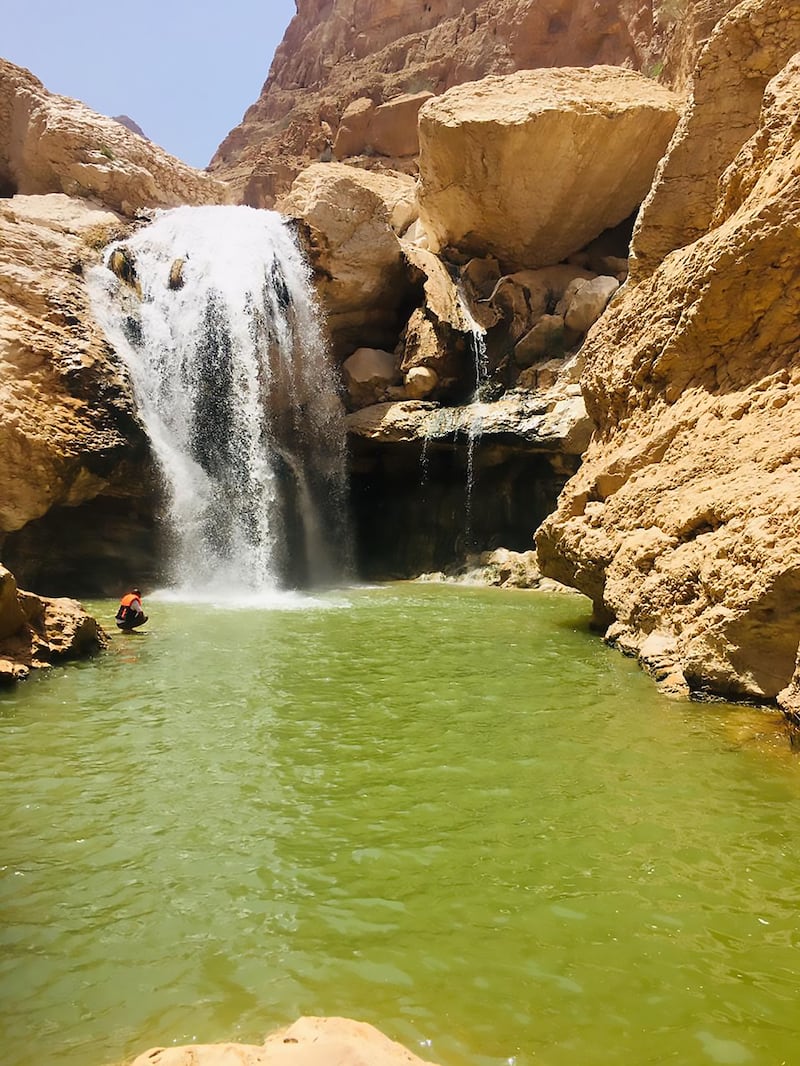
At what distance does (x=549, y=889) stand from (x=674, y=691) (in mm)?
3492

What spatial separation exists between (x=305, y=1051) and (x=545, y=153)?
19.0 meters

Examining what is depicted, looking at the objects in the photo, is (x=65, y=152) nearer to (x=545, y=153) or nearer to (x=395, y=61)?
(x=545, y=153)

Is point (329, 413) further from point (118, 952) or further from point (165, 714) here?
point (118, 952)

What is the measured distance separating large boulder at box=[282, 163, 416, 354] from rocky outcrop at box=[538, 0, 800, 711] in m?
10.1

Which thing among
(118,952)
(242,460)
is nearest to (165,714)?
(118,952)

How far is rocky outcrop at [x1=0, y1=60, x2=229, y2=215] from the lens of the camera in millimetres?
20562

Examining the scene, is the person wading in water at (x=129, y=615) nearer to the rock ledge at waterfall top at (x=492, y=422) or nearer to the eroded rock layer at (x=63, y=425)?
the eroded rock layer at (x=63, y=425)

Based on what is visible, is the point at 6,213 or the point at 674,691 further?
the point at 6,213

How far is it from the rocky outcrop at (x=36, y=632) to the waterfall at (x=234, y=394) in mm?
7005

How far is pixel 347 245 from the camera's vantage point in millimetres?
18516

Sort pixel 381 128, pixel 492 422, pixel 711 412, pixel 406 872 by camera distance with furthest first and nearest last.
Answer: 1. pixel 381 128
2. pixel 492 422
3. pixel 711 412
4. pixel 406 872

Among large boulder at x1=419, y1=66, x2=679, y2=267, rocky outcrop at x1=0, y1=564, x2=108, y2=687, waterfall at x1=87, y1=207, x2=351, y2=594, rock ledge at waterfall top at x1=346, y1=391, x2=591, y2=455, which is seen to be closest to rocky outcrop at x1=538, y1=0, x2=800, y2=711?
rocky outcrop at x1=0, y1=564, x2=108, y2=687

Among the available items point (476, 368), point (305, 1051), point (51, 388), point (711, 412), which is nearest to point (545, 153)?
point (476, 368)

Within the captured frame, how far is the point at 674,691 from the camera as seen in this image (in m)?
6.03
